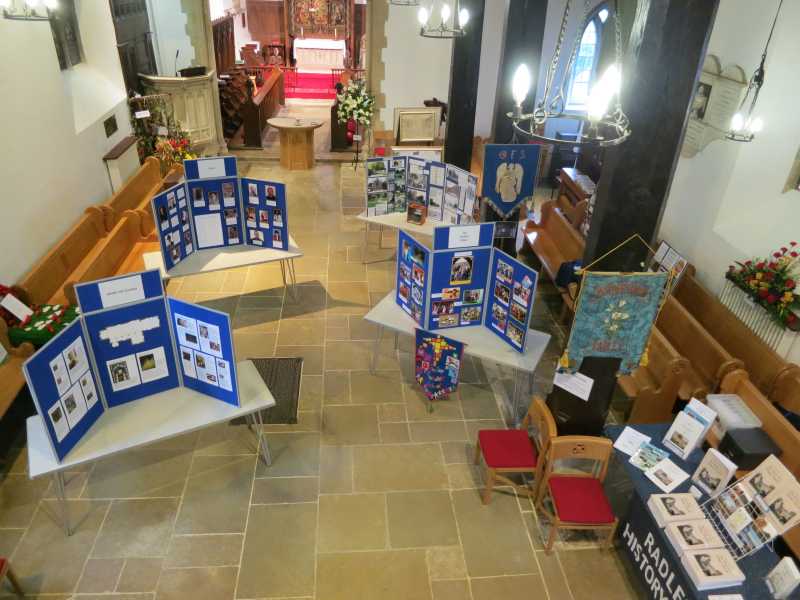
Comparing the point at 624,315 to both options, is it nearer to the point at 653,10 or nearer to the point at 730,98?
the point at 653,10

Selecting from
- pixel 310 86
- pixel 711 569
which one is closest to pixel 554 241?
pixel 711 569

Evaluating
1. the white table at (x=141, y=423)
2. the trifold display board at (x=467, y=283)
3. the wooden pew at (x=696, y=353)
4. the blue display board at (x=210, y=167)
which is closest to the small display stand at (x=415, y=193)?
the blue display board at (x=210, y=167)

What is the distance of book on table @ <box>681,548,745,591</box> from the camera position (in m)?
3.27

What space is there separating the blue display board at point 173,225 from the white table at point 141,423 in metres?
2.05

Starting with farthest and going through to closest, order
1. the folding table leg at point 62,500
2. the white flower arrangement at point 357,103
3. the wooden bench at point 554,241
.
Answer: the white flower arrangement at point 357,103
the wooden bench at point 554,241
the folding table leg at point 62,500

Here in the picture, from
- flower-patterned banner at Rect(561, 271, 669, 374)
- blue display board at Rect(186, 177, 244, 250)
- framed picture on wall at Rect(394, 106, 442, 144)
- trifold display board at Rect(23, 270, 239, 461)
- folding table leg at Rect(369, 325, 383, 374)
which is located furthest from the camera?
framed picture on wall at Rect(394, 106, 442, 144)

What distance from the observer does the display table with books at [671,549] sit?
3.34 metres

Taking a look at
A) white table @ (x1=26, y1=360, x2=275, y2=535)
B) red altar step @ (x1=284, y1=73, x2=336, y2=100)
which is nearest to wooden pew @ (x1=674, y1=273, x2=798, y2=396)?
white table @ (x1=26, y1=360, x2=275, y2=535)

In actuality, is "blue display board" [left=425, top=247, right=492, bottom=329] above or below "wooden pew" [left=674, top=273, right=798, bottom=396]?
above

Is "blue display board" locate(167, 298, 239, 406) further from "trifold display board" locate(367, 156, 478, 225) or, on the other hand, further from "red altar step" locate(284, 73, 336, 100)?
"red altar step" locate(284, 73, 336, 100)

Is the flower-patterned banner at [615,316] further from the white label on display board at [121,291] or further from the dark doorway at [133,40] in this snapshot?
the dark doorway at [133,40]

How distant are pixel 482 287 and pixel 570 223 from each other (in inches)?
129

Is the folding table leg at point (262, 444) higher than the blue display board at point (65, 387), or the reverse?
the blue display board at point (65, 387)

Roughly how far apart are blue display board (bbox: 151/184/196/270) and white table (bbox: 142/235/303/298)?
0.09m
